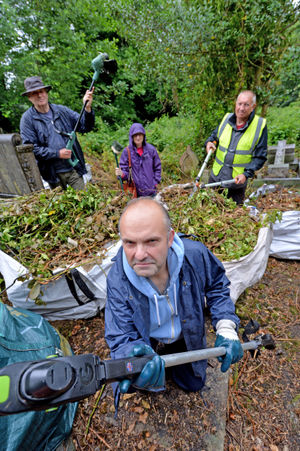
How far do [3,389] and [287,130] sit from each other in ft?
32.9

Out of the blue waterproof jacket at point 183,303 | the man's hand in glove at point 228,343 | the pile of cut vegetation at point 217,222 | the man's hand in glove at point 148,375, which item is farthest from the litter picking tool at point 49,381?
the pile of cut vegetation at point 217,222

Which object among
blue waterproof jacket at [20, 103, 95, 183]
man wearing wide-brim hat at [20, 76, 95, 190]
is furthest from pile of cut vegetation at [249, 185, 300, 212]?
blue waterproof jacket at [20, 103, 95, 183]

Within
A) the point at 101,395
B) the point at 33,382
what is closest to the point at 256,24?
the point at 33,382

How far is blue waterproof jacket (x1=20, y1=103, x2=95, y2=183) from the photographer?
3.75m

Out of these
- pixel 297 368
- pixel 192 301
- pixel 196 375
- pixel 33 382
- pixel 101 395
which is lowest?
pixel 297 368

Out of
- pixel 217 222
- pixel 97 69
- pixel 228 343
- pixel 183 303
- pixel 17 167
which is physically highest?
pixel 97 69

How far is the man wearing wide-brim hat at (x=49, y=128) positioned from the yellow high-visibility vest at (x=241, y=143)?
245 cm

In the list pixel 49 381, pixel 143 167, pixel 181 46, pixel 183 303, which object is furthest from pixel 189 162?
pixel 49 381

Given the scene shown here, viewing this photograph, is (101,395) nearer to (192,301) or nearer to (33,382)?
(192,301)

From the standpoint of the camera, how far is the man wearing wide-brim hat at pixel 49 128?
3662 mm

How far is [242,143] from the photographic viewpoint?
379 cm

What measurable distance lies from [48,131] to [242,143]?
3.36 m

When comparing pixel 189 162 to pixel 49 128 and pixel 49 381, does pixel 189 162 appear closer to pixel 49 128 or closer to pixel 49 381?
pixel 49 128

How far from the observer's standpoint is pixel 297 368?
2.39m
